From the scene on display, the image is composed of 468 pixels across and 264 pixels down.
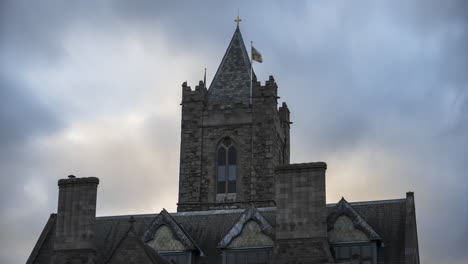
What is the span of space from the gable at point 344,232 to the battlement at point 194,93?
81.2ft

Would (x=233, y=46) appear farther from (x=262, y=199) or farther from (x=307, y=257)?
(x=307, y=257)

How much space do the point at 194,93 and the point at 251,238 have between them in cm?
2440

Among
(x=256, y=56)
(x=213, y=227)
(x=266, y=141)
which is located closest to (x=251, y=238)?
(x=213, y=227)

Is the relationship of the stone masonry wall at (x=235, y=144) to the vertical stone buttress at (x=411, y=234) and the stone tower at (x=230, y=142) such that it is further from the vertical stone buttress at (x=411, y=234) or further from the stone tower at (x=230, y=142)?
the vertical stone buttress at (x=411, y=234)

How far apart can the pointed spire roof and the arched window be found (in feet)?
9.91

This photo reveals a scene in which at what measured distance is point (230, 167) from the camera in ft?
200

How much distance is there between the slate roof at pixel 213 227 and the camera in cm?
3994

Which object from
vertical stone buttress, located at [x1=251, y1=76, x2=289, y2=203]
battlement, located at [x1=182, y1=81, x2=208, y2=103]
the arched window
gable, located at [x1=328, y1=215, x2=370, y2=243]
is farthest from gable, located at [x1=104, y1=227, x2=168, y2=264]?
battlement, located at [x1=182, y1=81, x2=208, y2=103]

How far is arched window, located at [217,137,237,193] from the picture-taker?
6053cm

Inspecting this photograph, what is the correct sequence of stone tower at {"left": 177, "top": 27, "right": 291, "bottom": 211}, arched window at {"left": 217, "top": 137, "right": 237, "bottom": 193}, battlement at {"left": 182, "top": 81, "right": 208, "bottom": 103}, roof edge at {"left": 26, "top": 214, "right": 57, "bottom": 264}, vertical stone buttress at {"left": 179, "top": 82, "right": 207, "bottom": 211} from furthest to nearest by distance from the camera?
battlement at {"left": 182, "top": 81, "right": 208, "bottom": 103} < arched window at {"left": 217, "top": 137, "right": 237, "bottom": 193} < vertical stone buttress at {"left": 179, "top": 82, "right": 207, "bottom": 211} < stone tower at {"left": 177, "top": 27, "right": 291, "bottom": 211} < roof edge at {"left": 26, "top": 214, "right": 57, "bottom": 264}

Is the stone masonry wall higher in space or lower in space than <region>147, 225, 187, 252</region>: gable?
higher

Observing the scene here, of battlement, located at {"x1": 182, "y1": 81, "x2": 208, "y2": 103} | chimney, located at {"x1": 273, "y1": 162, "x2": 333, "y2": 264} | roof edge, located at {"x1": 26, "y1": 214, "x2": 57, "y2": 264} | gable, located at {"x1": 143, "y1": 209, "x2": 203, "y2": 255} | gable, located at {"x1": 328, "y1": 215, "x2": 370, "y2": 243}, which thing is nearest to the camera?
chimney, located at {"x1": 273, "y1": 162, "x2": 333, "y2": 264}

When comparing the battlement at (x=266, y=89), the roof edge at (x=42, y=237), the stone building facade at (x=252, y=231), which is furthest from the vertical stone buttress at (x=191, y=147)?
the roof edge at (x=42, y=237)

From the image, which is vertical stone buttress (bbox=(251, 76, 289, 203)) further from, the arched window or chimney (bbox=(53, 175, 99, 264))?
chimney (bbox=(53, 175, 99, 264))
